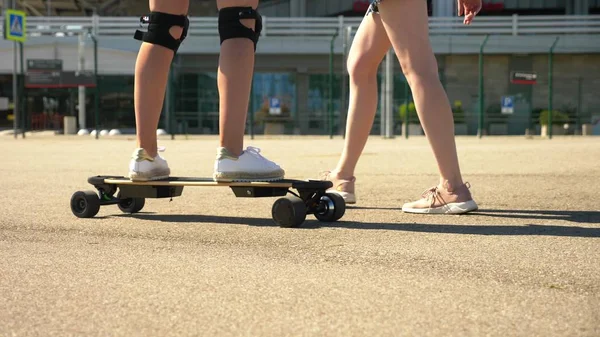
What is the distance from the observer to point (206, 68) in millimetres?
38969

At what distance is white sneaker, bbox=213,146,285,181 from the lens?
396cm

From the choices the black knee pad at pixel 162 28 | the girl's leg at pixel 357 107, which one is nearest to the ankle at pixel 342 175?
the girl's leg at pixel 357 107

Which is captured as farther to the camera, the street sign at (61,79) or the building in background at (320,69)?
the building in background at (320,69)

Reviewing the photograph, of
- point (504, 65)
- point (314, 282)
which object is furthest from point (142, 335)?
A: point (504, 65)

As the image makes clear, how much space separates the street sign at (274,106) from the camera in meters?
32.5

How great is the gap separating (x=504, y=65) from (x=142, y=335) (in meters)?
34.9

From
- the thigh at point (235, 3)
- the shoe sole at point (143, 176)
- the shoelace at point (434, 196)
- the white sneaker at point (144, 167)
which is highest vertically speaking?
the thigh at point (235, 3)

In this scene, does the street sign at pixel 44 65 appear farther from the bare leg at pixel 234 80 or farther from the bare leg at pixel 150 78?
the bare leg at pixel 234 80

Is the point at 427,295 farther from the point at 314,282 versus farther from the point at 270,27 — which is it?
the point at 270,27

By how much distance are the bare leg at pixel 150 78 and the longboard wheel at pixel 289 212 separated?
77 centimetres

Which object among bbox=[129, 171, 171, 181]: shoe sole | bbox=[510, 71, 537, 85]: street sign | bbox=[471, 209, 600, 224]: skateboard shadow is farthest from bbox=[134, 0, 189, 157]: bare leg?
bbox=[510, 71, 537, 85]: street sign

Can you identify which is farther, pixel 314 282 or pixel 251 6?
pixel 251 6

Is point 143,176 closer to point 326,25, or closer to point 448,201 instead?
point 448,201

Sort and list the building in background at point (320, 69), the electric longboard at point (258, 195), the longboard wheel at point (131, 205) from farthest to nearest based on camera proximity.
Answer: the building in background at point (320, 69)
the longboard wheel at point (131, 205)
the electric longboard at point (258, 195)
